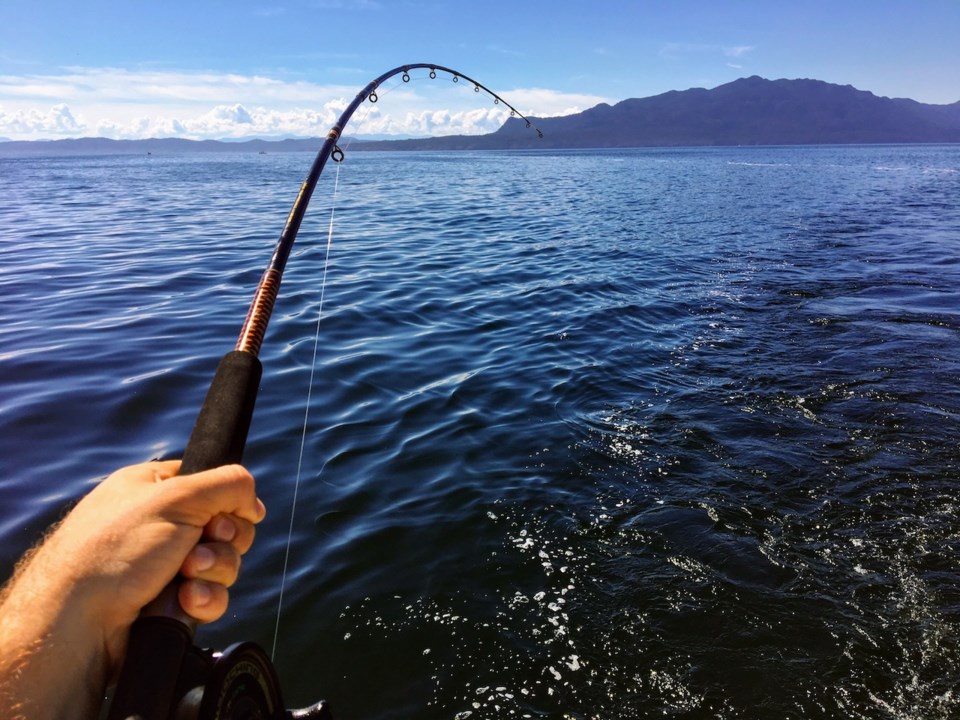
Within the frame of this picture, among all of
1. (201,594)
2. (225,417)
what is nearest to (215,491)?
(201,594)

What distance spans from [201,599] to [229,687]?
Answer: 228 mm

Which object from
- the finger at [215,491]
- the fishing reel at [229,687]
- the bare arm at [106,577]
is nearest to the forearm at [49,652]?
the bare arm at [106,577]

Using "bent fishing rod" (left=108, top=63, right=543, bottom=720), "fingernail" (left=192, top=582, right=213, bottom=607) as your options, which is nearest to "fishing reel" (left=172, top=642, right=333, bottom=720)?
"bent fishing rod" (left=108, top=63, right=543, bottom=720)

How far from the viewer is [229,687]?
4.87 ft

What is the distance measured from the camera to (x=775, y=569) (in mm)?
4277

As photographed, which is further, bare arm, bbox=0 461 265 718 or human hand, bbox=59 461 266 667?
human hand, bbox=59 461 266 667

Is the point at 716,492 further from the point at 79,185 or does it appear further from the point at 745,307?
the point at 79,185

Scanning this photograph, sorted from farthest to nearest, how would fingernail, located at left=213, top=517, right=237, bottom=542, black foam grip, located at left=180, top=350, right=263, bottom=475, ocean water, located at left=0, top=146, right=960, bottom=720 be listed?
ocean water, located at left=0, top=146, right=960, bottom=720, black foam grip, located at left=180, top=350, right=263, bottom=475, fingernail, located at left=213, top=517, right=237, bottom=542

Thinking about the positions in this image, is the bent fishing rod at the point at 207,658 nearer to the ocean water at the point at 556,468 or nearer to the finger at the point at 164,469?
the finger at the point at 164,469

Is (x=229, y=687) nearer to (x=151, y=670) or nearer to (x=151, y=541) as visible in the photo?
(x=151, y=670)

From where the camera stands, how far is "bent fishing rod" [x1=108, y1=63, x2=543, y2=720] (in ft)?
4.35

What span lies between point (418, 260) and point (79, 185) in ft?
115

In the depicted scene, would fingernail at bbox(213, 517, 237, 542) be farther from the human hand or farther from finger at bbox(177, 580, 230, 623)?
finger at bbox(177, 580, 230, 623)

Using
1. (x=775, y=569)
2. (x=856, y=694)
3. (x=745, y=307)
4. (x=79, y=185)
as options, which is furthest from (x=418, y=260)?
(x=79, y=185)
